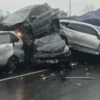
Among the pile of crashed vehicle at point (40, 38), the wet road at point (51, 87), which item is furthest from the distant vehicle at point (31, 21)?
the wet road at point (51, 87)

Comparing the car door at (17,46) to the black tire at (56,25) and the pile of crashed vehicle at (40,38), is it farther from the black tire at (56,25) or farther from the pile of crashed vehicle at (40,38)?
the black tire at (56,25)

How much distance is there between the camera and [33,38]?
1866 centimetres

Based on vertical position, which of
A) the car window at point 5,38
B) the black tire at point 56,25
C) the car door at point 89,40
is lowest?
the car door at point 89,40

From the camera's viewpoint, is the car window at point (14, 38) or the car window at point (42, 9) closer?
the car window at point (14, 38)

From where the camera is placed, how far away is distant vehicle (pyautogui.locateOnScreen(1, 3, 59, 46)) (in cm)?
1877

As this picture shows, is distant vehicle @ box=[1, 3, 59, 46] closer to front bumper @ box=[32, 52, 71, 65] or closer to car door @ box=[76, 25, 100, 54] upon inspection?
car door @ box=[76, 25, 100, 54]

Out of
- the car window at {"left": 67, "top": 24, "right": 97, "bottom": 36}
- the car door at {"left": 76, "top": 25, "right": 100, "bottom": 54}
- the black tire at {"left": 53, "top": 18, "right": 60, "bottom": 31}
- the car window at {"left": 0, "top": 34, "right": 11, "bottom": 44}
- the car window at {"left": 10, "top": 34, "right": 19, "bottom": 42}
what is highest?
the car window at {"left": 0, "top": 34, "right": 11, "bottom": 44}

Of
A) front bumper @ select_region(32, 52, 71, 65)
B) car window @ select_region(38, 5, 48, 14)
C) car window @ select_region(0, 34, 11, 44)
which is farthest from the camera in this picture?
car window @ select_region(38, 5, 48, 14)

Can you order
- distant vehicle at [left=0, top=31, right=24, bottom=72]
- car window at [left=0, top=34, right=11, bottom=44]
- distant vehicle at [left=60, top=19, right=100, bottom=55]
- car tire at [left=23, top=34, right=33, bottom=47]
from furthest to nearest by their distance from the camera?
distant vehicle at [left=60, top=19, right=100, bottom=55] → car tire at [left=23, top=34, right=33, bottom=47] → car window at [left=0, top=34, right=11, bottom=44] → distant vehicle at [left=0, top=31, right=24, bottom=72]

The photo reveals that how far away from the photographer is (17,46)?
56.7 ft

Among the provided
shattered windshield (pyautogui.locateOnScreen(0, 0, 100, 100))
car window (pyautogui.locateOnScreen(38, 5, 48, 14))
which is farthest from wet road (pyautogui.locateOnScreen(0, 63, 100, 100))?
car window (pyautogui.locateOnScreen(38, 5, 48, 14))

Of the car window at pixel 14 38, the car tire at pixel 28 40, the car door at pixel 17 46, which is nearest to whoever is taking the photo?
the car door at pixel 17 46

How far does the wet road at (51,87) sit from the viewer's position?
11039 millimetres

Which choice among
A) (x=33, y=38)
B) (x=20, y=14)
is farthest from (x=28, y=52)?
(x=20, y=14)
